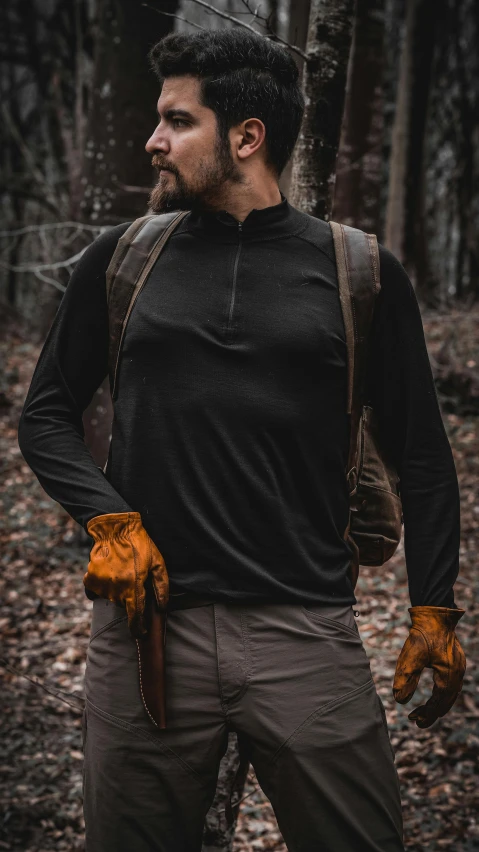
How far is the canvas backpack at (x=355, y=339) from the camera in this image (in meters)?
2.22

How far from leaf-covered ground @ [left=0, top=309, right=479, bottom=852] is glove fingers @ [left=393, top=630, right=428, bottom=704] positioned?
3.45 ft

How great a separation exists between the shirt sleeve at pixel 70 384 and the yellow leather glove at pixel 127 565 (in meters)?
0.13

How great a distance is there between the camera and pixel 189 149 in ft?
7.25

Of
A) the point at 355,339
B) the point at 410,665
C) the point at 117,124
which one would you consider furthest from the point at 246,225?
the point at 117,124

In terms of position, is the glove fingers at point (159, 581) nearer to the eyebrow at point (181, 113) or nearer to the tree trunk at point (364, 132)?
the eyebrow at point (181, 113)

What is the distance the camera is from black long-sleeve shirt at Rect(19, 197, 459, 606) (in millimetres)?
2082

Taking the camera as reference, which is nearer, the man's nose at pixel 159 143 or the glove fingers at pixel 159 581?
the glove fingers at pixel 159 581

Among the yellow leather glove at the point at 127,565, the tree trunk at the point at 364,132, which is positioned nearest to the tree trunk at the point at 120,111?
the tree trunk at the point at 364,132

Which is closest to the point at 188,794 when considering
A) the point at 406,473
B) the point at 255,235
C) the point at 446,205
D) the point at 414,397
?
the point at 406,473

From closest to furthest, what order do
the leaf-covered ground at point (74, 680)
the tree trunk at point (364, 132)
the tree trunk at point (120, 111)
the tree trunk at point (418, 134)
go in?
1. the leaf-covered ground at point (74, 680)
2. the tree trunk at point (120, 111)
3. the tree trunk at point (364, 132)
4. the tree trunk at point (418, 134)

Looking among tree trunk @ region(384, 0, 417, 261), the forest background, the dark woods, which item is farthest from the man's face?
tree trunk @ region(384, 0, 417, 261)

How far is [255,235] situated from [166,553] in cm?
94

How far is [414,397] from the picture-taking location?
2260 millimetres

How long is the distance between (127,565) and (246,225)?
3.35 ft
